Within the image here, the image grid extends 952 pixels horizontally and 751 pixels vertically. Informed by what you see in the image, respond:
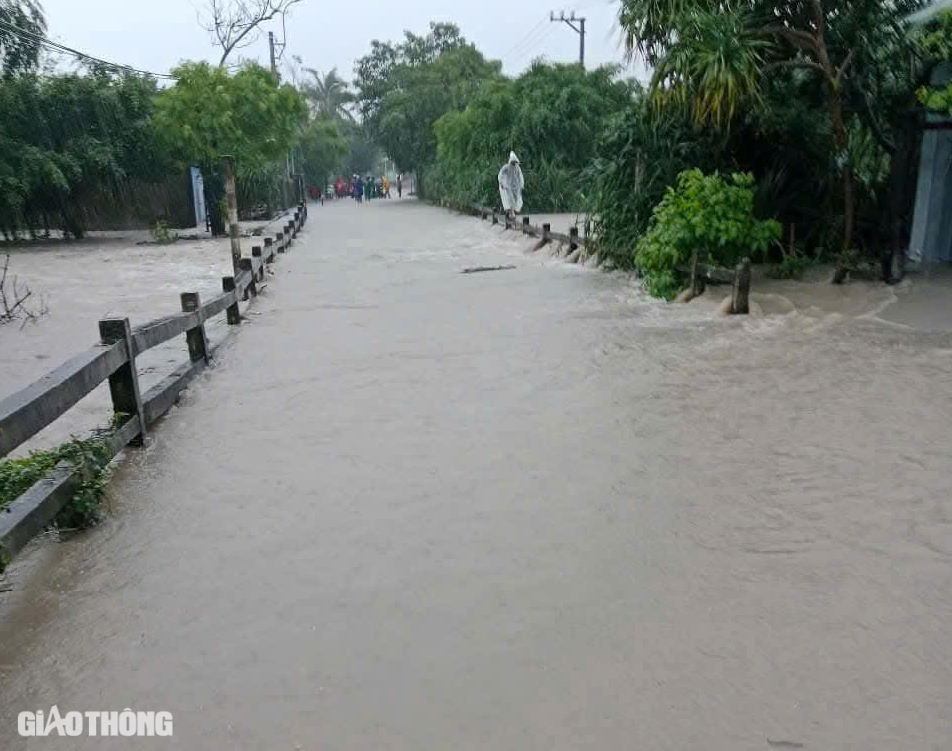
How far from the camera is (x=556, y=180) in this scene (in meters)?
27.2

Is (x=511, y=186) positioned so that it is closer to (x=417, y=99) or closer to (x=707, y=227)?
(x=707, y=227)

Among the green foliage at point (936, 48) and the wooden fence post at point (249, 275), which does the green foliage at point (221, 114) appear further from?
the green foliage at point (936, 48)

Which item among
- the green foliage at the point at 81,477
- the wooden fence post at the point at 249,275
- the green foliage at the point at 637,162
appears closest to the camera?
the green foliage at the point at 81,477

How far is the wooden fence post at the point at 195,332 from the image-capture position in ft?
23.9

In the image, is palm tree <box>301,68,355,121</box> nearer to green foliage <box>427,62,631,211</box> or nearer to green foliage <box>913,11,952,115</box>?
green foliage <box>427,62,631,211</box>

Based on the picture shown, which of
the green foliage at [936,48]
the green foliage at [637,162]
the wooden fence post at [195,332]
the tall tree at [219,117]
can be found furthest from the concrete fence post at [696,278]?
the tall tree at [219,117]

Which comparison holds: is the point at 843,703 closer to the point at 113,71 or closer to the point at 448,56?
the point at 113,71

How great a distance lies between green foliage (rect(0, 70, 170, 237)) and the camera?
20438 millimetres

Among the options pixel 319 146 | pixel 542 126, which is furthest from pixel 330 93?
pixel 542 126

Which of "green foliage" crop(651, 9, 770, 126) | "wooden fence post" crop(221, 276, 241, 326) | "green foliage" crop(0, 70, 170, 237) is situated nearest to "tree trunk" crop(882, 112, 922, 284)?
"green foliage" crop(651, 9, 770, 126)

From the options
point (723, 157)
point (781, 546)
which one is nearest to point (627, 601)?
point (781, 546)

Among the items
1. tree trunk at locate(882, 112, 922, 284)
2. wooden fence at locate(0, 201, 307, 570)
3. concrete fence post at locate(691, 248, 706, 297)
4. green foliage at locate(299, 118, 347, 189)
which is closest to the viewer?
wooden fence at locate(0, 201, 307, 570)

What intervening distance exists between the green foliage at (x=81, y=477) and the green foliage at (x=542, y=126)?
2345 cm

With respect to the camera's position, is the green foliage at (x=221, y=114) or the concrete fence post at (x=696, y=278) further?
the green foliage at (x=221, y=114)
